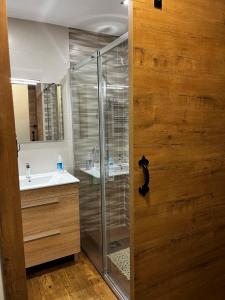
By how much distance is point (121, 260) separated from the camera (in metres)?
2.14

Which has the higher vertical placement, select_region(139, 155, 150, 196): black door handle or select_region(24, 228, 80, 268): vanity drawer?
select_region(139, 155, 150, 196): black door handle

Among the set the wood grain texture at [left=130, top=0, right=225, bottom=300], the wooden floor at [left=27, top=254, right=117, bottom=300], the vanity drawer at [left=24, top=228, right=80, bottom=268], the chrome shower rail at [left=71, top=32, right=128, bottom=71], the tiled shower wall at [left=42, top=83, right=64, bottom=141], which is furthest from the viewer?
the tiled shower wall at [left=42, top=83, right=64, bottom=141]

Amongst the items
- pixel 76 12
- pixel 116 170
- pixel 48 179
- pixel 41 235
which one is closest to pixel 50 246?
pixel 41 235

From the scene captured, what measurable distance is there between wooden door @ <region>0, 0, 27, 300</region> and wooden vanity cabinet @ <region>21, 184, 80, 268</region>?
1.03 meters

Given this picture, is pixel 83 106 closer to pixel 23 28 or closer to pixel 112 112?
pixel 112 112

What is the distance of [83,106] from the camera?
2.37 metres

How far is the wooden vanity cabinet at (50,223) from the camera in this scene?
193 cm

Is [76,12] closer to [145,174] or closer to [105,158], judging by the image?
[105,158]

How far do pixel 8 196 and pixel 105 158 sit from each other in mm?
1206

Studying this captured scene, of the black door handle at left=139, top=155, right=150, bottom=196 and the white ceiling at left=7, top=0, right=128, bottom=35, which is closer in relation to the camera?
the black door handle at left=139, top=155, right=150, bottom=196

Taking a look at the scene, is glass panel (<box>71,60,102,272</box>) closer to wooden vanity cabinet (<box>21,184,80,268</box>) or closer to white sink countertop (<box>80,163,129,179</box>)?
white sink countertop (<box>80,163,129,179</box>)

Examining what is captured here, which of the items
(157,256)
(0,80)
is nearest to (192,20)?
(0,80)

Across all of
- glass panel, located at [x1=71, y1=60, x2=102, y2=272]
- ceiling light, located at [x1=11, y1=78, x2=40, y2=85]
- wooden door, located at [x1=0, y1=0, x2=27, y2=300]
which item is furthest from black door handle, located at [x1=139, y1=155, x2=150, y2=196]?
ceiling light, located at [x1=11, y1=78, x2=40, y2=85]

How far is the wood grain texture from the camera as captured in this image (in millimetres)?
1163
